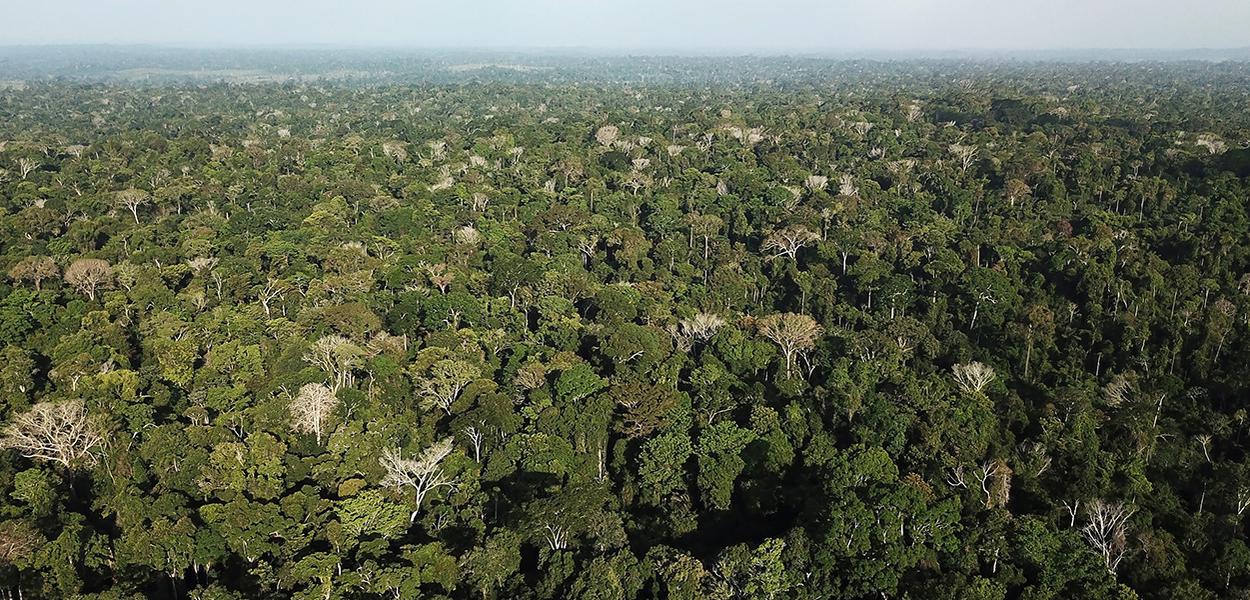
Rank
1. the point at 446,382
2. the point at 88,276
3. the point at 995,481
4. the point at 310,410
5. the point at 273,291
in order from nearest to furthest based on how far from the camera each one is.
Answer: the point at 995,481
the point at 310,410
the point at 446,382
the point at 273,291
the point at 88,276

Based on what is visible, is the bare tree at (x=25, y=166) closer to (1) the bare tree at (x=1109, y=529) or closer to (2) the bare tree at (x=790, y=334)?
(2) the bare tree at (x=790, y=334)

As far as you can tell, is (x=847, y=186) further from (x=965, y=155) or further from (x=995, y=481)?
(x=995, y=481)

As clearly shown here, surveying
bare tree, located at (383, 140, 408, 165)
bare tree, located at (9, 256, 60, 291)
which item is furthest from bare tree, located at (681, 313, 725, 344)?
bare tree, located at (383, 140, 408, 165)

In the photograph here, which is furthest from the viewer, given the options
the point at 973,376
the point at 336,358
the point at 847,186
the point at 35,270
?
the point at 847,186

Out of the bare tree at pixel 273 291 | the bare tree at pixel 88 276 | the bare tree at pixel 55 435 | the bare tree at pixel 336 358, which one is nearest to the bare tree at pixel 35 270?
the bare tree at pixel 88 276

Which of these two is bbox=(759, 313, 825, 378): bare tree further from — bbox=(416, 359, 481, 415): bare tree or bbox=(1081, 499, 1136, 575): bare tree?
bbox=(1081, 499, 1136, 575): bare tree

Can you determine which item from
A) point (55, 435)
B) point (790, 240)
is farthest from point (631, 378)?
point (790, 240)
